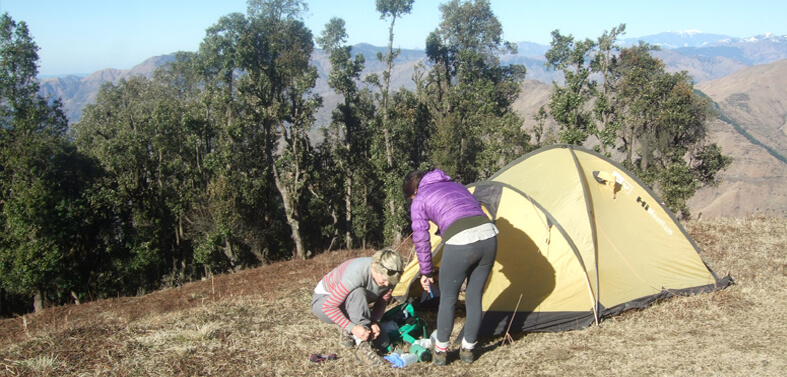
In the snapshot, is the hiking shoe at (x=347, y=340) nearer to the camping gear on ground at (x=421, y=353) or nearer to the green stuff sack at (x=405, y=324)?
the green stuff sack at (x=405, y=324)

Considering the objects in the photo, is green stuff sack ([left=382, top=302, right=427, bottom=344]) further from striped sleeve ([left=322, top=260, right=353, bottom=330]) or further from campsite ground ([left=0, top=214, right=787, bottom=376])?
striped sleeve ([left=322, top=260, right=353, bottom=330])

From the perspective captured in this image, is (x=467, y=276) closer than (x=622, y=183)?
Yes

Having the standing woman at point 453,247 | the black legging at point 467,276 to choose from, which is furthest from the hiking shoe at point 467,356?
the black legging at point 467,276

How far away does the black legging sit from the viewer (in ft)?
16.5

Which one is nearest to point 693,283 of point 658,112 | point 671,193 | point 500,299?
point 500,299

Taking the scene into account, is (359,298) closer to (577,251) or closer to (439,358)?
(439,358)

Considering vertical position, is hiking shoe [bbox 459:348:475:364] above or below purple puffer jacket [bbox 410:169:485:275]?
below

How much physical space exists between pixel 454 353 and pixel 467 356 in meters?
0.33

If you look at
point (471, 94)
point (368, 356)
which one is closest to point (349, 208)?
point (471, 94)

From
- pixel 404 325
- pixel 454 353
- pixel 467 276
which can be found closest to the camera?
pixel 467 276

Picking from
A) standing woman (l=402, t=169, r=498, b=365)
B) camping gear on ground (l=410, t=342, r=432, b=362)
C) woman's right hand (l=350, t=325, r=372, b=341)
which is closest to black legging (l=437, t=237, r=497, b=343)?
standing woman (l=402, t=169, r=498, b=365)

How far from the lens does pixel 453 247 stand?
5070mm

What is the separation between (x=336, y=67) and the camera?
25.6m

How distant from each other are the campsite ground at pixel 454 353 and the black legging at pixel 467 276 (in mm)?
525
